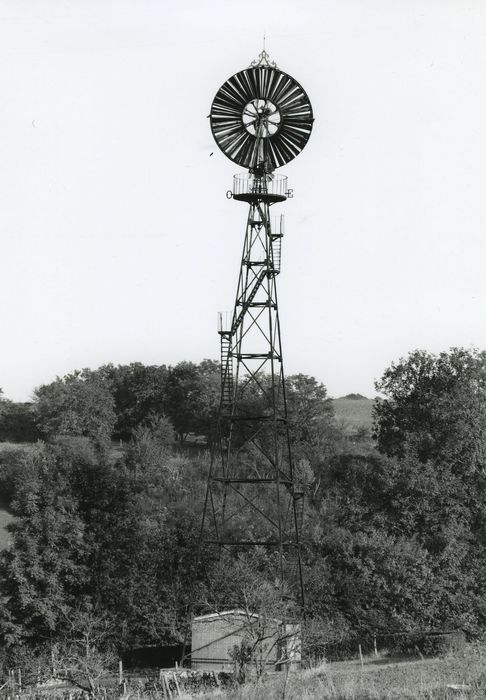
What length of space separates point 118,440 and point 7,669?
5524 cm

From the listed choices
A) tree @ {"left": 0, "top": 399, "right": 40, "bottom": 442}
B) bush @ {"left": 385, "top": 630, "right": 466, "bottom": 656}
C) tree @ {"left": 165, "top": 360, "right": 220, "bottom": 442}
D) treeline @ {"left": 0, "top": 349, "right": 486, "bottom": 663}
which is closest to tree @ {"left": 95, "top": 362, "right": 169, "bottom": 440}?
tree @ {"left": 165, "top": 360, "right": 220, "bottom": 442}

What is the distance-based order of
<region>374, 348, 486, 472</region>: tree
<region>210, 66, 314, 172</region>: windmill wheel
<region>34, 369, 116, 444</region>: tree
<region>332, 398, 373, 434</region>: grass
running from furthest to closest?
1. <region>332, 398, 373, 434</region>: grass
2. <region>34, 369, 116, 444</region>: tree
3. <region>374, 348, 486, 472</region>: tree
4. <region>210, 66, 314, 172</region>: windmill wheel

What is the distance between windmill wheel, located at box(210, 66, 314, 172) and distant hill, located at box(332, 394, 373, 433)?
56.5 meters

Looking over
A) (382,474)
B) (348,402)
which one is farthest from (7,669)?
(348,402)

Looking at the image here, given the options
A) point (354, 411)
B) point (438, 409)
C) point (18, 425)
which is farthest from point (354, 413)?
point (438, 409)

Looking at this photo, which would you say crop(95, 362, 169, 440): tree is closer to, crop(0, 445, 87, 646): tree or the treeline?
the treeline

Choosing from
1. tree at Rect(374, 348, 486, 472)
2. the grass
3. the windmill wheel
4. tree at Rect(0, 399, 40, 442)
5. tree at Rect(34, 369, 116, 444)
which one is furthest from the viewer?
the grass

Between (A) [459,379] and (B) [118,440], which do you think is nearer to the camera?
(A) [459,379]

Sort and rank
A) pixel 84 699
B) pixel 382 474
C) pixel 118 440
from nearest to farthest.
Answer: pixel 84 699, pixel 382 474, pixel 118 440

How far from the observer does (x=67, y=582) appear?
41.9m

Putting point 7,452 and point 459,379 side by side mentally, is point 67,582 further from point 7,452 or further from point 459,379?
point 7,452

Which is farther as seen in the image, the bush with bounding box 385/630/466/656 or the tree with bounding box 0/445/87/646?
the tree with bounding box 0/445/87/646

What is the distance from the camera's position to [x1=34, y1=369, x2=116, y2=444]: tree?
85812 mm

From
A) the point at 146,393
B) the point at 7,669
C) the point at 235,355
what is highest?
the point at 146,393
